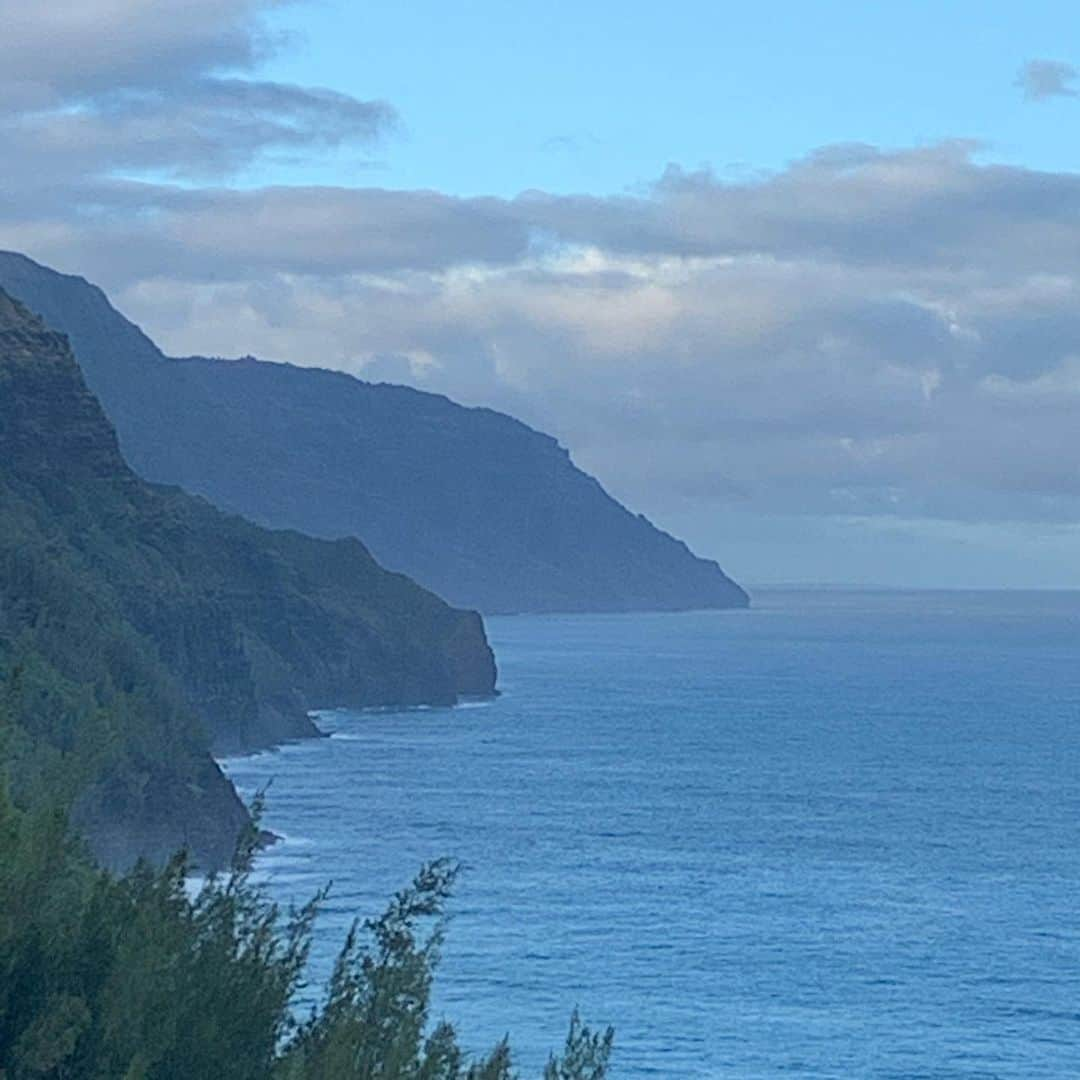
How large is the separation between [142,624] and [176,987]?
4472 inches

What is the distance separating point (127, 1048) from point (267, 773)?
119 meters

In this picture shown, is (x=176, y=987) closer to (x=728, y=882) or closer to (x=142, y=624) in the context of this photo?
(x=728, y=882)

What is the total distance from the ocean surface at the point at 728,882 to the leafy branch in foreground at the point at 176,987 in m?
38.2

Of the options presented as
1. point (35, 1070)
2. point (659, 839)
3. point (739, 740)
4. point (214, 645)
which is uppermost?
point (739, 740)

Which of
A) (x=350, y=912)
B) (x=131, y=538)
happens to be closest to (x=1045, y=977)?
(x=350, y=912)

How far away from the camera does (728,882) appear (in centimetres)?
9388

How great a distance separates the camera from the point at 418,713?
19450cm

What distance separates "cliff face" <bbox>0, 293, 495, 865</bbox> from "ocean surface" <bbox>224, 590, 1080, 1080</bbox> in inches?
218

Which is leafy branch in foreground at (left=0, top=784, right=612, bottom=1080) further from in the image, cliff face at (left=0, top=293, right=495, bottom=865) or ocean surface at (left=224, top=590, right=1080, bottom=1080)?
ocean surface at (left=224, top=590, right=1080, bottom=1080)

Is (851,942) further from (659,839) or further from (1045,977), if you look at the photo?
(659,839)

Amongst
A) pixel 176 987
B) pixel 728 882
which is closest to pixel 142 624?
pixel 728 882

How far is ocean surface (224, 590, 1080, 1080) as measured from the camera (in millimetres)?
66750

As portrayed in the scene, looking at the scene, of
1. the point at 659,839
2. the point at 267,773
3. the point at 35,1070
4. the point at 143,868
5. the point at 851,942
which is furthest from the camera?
the point at 267,773

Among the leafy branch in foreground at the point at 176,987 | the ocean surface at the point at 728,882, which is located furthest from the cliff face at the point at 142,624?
the ocean surface at the point at 728,882
